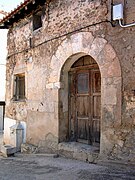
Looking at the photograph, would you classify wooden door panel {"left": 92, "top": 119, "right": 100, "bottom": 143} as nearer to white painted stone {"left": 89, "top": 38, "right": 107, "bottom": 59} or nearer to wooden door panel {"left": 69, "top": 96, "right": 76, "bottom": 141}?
wooden door panel {"left": 69, "top": 96, "right": 76, "bottom": 141}

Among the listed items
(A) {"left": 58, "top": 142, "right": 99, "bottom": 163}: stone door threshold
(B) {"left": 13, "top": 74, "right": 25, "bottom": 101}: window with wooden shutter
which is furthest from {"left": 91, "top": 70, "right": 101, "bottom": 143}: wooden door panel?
(B) {"left": 13, "top": 74, "right": 25, "bottom": 101}: window with wooden shutter

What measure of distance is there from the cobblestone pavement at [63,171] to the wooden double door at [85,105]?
0.70 metres

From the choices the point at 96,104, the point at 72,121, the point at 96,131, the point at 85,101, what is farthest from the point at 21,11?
the point at 96,131

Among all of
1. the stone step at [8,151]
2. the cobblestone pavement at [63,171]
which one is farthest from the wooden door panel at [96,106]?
the stone step at [8,151]

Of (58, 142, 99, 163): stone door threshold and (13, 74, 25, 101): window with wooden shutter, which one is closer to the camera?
(58, 142, 99, 163): stone door threshold

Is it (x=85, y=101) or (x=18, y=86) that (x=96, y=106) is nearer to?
(x=85, y=101)

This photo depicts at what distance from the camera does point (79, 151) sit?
4961 millimetres

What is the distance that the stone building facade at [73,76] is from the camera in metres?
4.24

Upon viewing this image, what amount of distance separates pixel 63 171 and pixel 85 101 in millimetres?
1707

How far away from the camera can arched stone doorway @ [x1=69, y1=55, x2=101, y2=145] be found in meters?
5.17

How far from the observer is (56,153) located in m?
5.57

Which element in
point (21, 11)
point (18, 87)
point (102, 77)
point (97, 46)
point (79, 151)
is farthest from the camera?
point (18, 87)

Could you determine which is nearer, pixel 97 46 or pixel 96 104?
pixel 97 46

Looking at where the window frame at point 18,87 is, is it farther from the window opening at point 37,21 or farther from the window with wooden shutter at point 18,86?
the window opening at point 37,21
